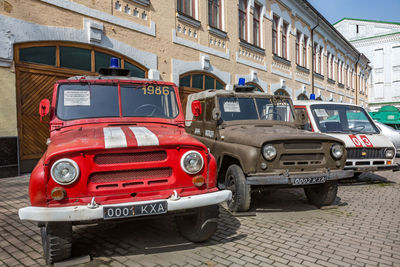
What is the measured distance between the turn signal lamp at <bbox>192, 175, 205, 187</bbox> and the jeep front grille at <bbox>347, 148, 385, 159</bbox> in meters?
4.48

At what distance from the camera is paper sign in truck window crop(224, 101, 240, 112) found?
562 cm

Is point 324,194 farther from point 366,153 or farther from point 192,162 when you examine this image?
point 192,162

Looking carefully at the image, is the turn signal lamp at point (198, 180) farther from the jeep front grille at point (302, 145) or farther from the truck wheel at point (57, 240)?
the jeep front grille at point (302, 145)

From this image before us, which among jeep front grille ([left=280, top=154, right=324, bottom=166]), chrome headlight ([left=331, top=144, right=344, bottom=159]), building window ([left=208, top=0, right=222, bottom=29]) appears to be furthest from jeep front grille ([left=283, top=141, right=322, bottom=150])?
building window ([left=208, top=0, right=222, bottom=29])

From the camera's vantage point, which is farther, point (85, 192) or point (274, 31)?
point (274, 31)

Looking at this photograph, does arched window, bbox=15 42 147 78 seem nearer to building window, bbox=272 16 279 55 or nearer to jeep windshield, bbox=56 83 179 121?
jeep windshield, bbox=56 83 179 121

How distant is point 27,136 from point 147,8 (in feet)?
17.6

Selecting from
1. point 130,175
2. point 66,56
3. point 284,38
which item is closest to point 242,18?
point 284,38

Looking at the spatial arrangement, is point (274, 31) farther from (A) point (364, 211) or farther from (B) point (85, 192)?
(B) point (85, 192)

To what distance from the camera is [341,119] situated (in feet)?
23.9

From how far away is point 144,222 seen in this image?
4281mm

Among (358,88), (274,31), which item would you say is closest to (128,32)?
(274,31)

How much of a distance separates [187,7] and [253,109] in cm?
751

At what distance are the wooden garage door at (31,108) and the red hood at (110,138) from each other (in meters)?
4.39
